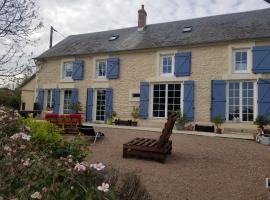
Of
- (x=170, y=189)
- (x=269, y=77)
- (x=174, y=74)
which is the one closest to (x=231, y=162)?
(x=170, y=189)

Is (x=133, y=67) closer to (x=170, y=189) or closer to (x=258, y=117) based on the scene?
(x=258, y=117)

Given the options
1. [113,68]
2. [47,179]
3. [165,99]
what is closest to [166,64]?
[165,99]

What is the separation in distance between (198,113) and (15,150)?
11.7 metres

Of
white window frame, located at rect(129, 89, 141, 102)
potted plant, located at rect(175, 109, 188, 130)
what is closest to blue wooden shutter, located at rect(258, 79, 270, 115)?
potted plant, located at rect(175, 109, 188, 130)

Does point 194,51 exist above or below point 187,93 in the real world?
above

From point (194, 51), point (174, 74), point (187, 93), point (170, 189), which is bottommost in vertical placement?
point (170, 189)

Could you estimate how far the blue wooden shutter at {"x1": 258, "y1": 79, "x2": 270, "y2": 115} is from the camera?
12.7 meters

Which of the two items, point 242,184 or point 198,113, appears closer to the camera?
point 242,184

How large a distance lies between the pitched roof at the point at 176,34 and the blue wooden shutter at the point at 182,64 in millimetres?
557

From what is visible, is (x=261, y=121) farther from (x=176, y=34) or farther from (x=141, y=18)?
(x=141, y=18)

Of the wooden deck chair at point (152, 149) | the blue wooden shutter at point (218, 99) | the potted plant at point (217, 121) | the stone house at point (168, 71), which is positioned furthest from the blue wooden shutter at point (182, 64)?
the wooden deck chair at point (152, 149)

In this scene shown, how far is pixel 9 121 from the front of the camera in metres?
4.82

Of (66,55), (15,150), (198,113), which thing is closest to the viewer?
(15,150)

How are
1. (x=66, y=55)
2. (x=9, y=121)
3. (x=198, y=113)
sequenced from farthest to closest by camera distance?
(x=66, y=55) → (x=198, y=113) → (x=9, y=121)
